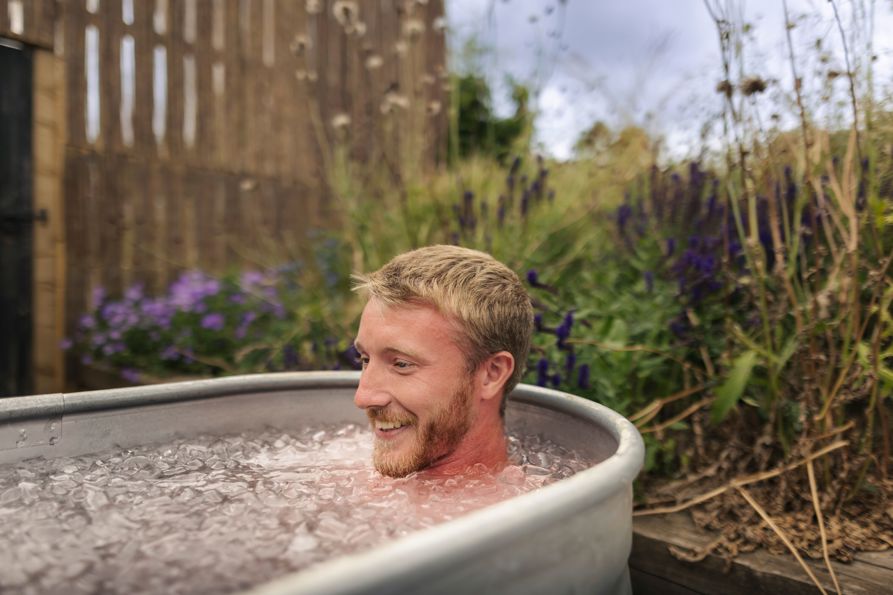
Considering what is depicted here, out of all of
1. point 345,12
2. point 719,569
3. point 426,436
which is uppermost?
point 345,12

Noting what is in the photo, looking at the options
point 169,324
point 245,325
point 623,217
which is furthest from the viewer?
point 169,324

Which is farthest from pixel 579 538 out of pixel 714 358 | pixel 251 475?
pixel 714 358

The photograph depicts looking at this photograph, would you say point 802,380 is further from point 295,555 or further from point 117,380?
point 117,380

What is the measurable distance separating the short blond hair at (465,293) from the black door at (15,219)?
3.13 meters

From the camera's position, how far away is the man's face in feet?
4.83

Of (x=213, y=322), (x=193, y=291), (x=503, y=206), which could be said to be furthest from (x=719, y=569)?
(x=193, y=291)

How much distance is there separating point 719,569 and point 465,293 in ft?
3.06

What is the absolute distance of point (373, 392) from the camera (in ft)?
4.87

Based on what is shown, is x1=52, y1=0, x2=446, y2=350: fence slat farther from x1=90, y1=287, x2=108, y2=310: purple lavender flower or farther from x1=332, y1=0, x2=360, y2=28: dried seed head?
x1=332, y1=0, x2=360, y2=28: dried seed head

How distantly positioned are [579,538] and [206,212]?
4587mm

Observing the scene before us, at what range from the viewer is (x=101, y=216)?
4395 mm

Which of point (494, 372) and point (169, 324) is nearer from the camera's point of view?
point (494, 372)

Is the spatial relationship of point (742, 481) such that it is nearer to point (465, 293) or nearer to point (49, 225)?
point (465, 293)

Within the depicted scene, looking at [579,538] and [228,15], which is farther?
[228,15]
